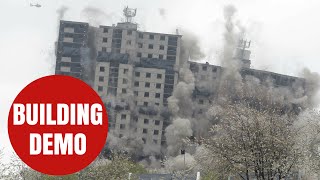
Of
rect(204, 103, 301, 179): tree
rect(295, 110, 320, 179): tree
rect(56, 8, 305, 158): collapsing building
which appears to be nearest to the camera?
rect(204, 103, 301, 179): tree

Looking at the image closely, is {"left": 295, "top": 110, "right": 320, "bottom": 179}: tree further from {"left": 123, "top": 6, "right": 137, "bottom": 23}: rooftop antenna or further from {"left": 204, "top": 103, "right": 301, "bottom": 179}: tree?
{"left": 123, "top": 6, "right": 137, "bottom": 23}: rooftop antenna

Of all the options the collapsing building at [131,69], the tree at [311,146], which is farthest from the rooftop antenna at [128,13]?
the tree at [311,146]

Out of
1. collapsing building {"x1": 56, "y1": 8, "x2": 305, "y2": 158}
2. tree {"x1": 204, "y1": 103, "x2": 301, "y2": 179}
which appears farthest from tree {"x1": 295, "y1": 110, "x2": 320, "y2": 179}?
collapsing building {"x1": 56, "y1": 8, "x2": 305, "y2": 158}

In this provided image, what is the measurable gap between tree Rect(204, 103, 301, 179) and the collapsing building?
298ft

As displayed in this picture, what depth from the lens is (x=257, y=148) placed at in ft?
110

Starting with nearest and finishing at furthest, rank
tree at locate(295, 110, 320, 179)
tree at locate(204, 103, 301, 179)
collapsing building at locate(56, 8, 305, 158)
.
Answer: tree at locate(204, 103, 301, 179), tree at locate(295, 110, 320, 179), collapsing building at locate(56, 8, 305, 158)

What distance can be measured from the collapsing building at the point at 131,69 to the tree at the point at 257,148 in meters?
90.8

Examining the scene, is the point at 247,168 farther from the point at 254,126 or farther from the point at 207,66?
the point at 207,66

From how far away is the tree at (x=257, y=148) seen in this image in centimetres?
3359

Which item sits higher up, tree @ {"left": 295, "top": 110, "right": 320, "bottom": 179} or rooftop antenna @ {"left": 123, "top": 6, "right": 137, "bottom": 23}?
rooftop antenna @ {"left": 123, "top": 6, "right": 137, "bottom": 23}

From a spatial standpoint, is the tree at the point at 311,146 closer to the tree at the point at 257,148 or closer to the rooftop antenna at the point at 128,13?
the tree at the point at 257,148

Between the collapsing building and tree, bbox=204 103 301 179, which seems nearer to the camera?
tree, bbox=204 103 301 179

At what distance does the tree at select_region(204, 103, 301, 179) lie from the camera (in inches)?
1323

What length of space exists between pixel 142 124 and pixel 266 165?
9411 cm
